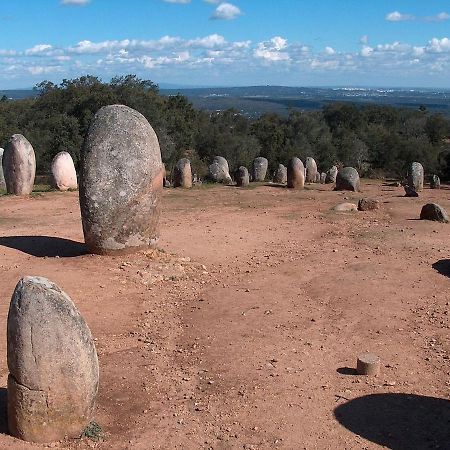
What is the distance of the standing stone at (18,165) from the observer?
2019 cm

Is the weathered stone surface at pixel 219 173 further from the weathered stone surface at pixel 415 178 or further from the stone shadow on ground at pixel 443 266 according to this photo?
the stone shadow on ground at pixel 443 266

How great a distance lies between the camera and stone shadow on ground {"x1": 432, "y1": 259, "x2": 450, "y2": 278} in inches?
462

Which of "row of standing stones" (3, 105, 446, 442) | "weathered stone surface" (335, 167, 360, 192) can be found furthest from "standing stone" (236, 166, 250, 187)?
"weathered stone surface" (335, 167, 360, 192)

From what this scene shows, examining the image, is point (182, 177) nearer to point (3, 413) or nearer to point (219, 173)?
point (219, 173)

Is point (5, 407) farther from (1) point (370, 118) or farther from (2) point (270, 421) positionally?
(1) point (370, 118)

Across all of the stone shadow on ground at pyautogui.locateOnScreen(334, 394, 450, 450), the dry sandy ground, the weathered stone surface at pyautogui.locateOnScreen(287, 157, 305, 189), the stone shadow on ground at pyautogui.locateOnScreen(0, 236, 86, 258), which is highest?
the weathered stone surface at pyautogui.locateOnScreen(287, 157, 305, 189)

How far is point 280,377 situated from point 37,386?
2968 millimetres

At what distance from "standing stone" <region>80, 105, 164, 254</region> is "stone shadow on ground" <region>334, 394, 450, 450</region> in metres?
6.27

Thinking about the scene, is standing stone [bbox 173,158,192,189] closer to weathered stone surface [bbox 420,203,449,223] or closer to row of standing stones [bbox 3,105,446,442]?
row of standing stones [bbox 3,105,446,442]

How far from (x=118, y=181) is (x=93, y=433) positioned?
627cm

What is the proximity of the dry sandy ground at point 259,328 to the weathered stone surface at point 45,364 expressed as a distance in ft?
0.83

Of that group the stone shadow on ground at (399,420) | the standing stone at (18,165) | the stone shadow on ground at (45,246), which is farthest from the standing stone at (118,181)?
the standing stone at (18,165)

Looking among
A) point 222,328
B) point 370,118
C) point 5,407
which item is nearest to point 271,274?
point 222,328

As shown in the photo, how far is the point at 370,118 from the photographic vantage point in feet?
191
